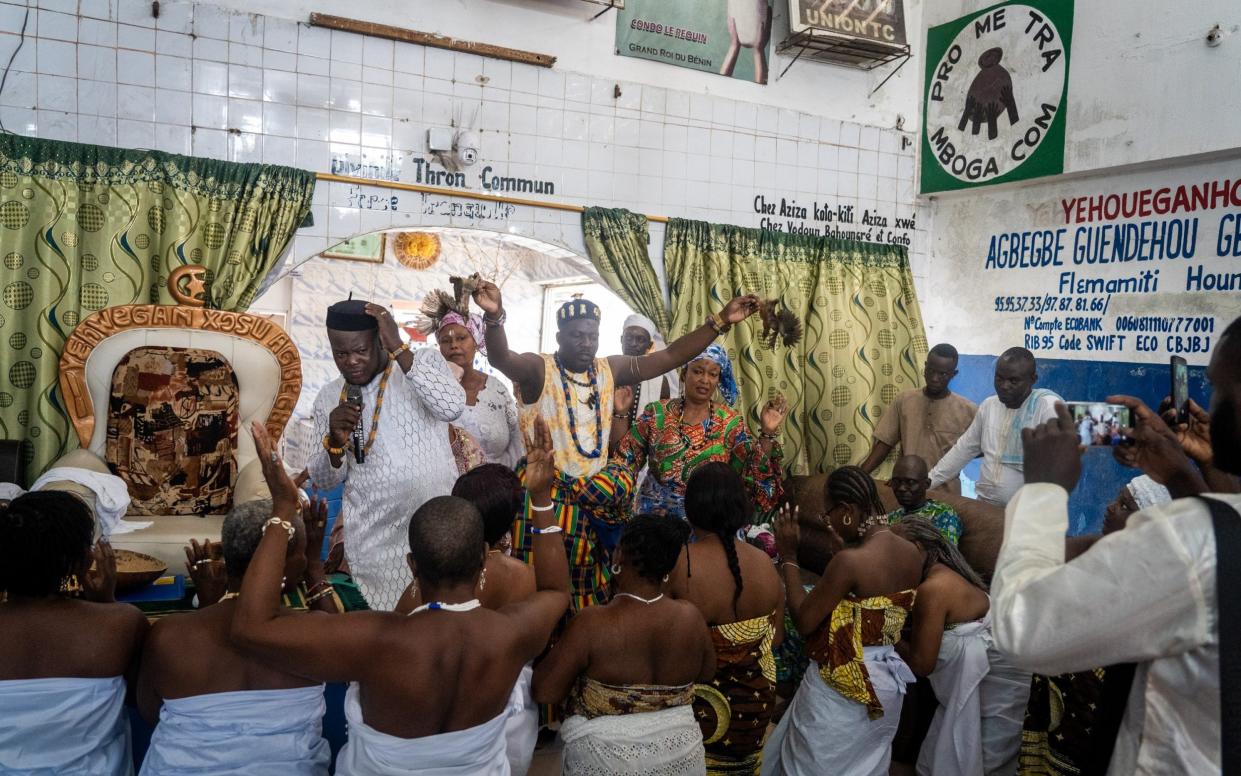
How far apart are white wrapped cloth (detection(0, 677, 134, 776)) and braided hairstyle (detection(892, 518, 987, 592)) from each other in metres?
2.64

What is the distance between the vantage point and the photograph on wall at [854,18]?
6.37 meters

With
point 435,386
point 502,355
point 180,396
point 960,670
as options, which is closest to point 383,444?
point 435,386

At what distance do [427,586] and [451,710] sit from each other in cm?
29

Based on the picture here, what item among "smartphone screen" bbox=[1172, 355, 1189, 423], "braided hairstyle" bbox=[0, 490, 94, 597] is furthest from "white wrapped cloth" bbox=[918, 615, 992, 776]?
"braided hairstyle" bbox=[0, 490, 94, 597]

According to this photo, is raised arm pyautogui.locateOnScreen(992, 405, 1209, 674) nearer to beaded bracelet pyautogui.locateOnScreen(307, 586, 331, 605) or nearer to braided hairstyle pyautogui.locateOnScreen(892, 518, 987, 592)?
beaded bracelet pyautogui.locateOnScreen(307, 586, 331, 605)

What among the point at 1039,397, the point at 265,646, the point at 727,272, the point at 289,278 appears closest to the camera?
the point at 265,646

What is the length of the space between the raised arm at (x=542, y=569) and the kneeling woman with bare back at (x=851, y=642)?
39.3 inches

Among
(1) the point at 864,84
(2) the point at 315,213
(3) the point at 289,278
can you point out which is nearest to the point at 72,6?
(2) the point at 315,213

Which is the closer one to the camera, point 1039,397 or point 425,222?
point 1039,397

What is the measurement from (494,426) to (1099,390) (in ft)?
13.2

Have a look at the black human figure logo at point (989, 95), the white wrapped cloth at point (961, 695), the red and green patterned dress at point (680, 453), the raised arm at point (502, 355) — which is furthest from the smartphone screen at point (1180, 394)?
the black human figure logo at point (989, 95)

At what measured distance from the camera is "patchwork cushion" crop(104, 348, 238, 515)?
4785mm

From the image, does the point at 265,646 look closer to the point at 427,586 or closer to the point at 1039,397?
the point at 427,586

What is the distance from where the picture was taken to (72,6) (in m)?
4.85
